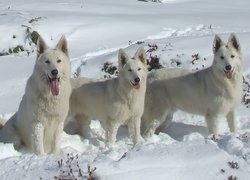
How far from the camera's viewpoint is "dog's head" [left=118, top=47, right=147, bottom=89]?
297 inches

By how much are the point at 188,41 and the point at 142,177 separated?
27.6 feet

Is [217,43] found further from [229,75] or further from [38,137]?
[38,137]

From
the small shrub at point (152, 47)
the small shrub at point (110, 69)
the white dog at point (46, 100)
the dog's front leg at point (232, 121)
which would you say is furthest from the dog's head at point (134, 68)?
the small shrub at point (152, 47)

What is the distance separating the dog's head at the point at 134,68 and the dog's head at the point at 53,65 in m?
0.99

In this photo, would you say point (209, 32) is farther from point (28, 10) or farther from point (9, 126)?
point (9, 126)

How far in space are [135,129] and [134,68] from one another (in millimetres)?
1096

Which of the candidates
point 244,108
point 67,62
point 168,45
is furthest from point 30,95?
point 168,45

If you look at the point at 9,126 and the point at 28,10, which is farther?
the point at 28,10

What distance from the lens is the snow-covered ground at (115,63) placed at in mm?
5094

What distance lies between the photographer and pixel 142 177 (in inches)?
194

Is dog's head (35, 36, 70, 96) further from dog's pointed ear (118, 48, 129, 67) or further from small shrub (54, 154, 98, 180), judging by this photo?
small shrub (54, 154, 98, 180)

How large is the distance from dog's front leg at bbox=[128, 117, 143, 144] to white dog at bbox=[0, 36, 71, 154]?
1.27 m

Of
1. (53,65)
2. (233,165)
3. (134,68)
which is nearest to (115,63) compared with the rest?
(134,68)

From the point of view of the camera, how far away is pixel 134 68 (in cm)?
754
